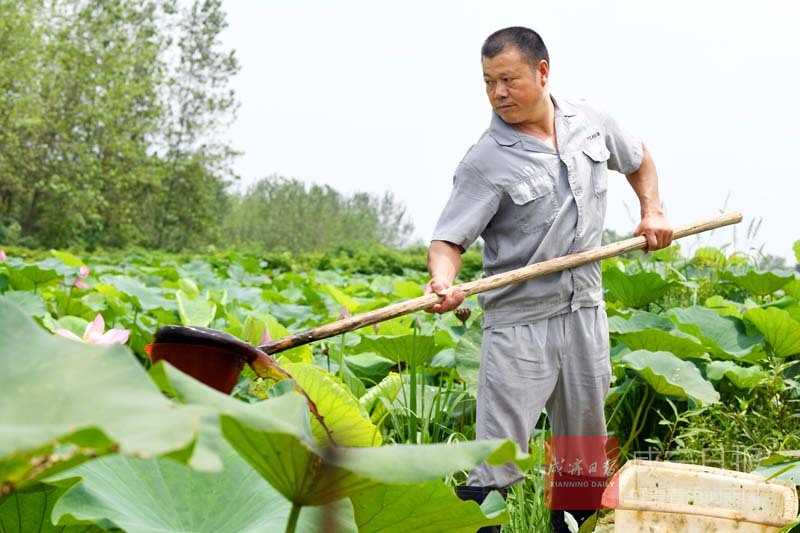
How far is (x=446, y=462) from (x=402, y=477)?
0.03 metres

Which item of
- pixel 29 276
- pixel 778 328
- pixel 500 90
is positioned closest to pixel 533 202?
pixel 500 90

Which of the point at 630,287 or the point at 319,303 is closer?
the point at 630,287

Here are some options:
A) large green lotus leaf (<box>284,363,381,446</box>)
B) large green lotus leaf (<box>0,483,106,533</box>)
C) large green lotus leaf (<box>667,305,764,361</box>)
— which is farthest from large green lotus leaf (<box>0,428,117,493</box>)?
large green lotus leaf (<box>667,305,764,361</box>)

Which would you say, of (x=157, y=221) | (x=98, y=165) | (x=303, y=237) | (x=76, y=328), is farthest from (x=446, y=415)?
(x=303, y=237)

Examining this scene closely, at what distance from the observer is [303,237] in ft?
95.2

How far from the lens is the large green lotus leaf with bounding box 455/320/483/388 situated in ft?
10.2

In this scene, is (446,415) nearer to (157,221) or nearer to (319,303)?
(319,303)

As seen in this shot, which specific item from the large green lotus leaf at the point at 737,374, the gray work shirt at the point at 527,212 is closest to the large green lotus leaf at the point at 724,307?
the large green lotus leaf at the point at 737,374

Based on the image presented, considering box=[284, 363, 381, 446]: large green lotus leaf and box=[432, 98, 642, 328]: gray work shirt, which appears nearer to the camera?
box=[284, 363, 381, 446]: large green lotus leaf

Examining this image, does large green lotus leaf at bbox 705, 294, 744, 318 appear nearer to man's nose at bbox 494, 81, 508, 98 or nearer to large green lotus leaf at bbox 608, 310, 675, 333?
large green lotus leaf at bbox 608, 310, 675, 333

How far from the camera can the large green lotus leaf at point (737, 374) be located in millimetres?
3240

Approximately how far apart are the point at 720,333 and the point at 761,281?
105 cm

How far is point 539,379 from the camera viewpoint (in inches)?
93.4

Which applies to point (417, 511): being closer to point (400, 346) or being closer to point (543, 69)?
point (543, 69)
